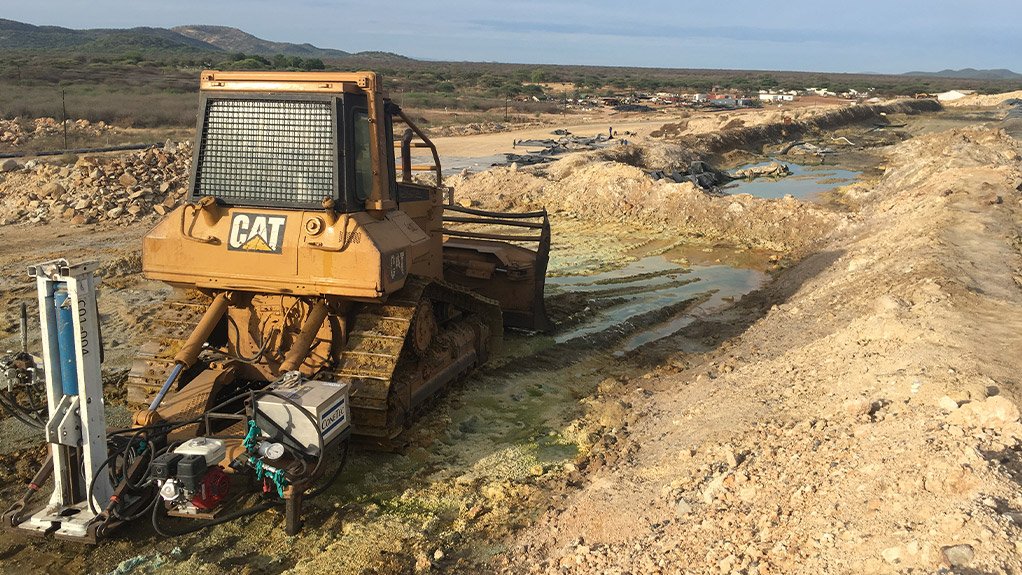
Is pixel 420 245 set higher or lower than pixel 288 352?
higher

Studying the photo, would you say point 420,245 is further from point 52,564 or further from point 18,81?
point 18,81

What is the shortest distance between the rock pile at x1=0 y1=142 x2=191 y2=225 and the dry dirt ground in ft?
13.0

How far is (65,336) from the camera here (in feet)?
16.2

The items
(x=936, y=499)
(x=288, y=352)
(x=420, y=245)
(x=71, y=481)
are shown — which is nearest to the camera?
(x=936, y=499)

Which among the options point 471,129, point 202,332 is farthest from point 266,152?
point 471,129

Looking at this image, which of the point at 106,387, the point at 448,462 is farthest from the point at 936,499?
the point at 106,387

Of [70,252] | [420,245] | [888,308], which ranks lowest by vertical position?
[70,252]

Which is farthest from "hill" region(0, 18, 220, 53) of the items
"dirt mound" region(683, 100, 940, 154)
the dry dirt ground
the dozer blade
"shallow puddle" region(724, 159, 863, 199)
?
the dry dirt ground

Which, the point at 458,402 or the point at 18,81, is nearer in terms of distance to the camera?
the point at 458,402

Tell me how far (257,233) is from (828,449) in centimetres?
459

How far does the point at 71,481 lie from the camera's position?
16.9 ft

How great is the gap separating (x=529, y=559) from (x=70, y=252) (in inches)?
490

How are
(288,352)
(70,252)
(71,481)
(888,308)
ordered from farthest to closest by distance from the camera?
(70,252) → (888,308) → (288,352) → (71,481)

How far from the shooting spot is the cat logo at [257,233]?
6.62 meters
